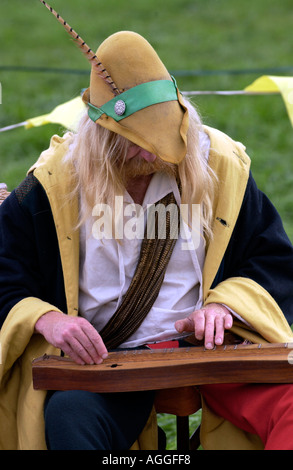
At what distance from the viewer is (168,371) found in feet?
8.38

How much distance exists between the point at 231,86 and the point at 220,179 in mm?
5909

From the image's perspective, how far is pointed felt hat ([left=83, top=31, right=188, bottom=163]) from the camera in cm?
264

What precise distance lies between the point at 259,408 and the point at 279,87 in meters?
1.62

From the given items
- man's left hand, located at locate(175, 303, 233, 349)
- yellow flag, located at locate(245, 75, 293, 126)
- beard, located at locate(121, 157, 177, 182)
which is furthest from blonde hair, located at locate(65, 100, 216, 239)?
yellow flag, located at locate(245, 75, 293, 126)

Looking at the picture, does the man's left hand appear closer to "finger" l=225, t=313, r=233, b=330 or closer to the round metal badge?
"finger" l=225, t=313, r=233, b=330

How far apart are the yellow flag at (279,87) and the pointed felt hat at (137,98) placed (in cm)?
101

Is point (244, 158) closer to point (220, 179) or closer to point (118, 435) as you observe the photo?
point (220, 179)

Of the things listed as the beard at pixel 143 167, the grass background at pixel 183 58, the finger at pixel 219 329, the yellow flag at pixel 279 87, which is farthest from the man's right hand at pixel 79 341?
the grass background at pixel 183 58

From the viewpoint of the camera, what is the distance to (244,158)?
304 cm

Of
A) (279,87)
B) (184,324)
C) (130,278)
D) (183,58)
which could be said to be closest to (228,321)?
(184,324)

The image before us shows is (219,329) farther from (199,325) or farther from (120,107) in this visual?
(120,107)

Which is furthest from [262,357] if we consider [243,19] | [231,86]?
[243,19]

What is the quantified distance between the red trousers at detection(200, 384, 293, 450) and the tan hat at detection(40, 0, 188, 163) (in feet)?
2.59

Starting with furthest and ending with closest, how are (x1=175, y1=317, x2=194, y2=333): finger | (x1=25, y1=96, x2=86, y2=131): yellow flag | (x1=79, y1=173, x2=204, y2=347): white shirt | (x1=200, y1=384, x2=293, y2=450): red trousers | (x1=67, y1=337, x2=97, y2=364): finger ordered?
(x1=25, y1=96, x2=86, y2=131): yellow flag < (x1=79, y1=173, x2=204, y2=347): white shirt < (x1=175, y1=317, x2=194, y2=333): finger < (x1=67, y1=337, x2=97, y2=364): finger < (x1=200, y1=384, x2=293, y2=450): red trousers
